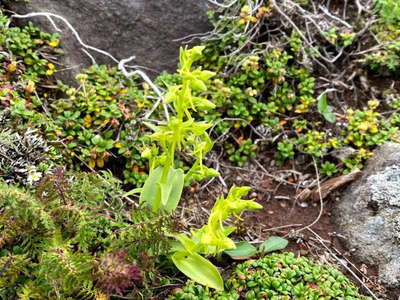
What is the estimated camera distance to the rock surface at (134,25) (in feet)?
11.3

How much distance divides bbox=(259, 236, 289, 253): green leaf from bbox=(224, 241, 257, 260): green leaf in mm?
53

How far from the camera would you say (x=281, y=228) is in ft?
9.25

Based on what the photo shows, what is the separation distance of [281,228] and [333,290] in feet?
1.95

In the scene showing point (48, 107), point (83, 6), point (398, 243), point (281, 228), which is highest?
point (83, 6)

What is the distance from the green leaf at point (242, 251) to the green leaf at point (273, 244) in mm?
53

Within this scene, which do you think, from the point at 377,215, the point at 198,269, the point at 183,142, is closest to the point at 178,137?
the point at 183,142

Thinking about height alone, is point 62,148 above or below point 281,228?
above

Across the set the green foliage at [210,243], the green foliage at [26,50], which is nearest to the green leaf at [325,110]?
the green foliage at [210,243]

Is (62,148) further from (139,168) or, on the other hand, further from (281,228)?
(281,228)

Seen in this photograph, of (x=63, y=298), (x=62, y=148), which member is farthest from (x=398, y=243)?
(x=62, y=148)

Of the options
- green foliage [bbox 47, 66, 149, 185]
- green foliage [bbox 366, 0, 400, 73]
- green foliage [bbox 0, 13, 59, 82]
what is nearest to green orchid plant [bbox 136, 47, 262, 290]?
green foliage [bbox 47, 66, 149, 185]

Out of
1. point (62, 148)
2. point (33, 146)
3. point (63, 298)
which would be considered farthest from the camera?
point (62, 148)

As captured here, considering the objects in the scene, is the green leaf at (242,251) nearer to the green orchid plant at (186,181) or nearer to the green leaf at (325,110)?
the green orchid plant at (186,181)

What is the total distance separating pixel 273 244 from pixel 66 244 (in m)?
1.10
